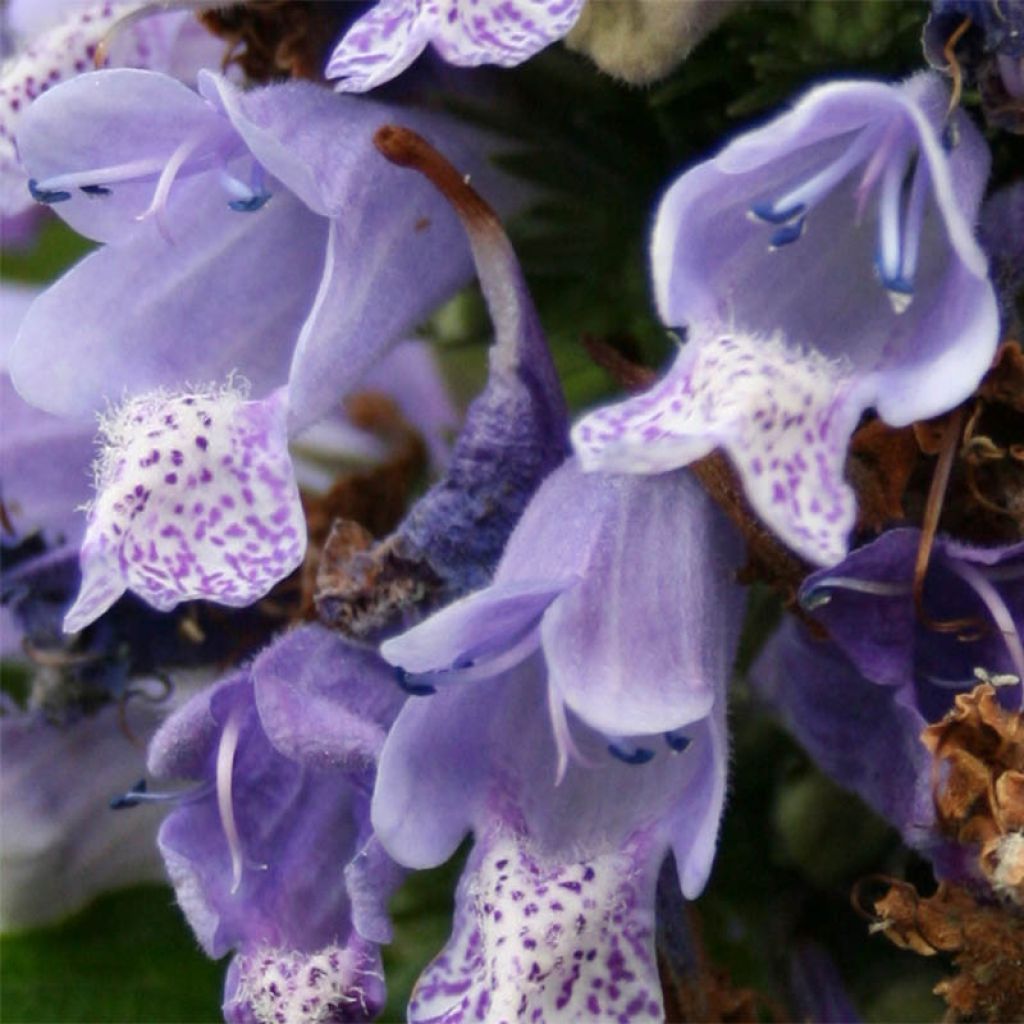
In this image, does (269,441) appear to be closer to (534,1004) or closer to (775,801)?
(534,1004)

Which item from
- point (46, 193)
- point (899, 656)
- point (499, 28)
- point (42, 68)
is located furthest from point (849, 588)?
point (42, 68)

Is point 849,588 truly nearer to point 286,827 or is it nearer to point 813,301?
point 813,301

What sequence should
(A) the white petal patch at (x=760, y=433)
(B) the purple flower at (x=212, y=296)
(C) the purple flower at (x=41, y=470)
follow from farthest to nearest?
(C) the purple flower at (x=41, y=470) → (B) the purple flower at (x=212, y=296) → (A) the white petal patch at (x=760, y=433)

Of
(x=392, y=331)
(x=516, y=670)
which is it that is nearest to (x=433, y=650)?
(x=516, y=670)

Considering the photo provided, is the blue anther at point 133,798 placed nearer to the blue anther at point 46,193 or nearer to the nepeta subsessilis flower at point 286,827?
the nepeta subsessilis flower at point 286,827

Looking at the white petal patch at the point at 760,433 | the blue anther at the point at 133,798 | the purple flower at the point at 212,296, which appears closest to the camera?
the white petal patch at the point at 760,433

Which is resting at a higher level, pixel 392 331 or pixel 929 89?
pixel 929 89

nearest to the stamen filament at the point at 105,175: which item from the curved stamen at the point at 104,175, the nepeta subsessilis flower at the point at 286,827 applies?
the curved stamen at the point at 104,175

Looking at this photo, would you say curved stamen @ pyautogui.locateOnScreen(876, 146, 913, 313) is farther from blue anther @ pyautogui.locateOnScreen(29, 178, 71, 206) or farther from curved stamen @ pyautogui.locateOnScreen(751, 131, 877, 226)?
blue anther @ pyautogui.locateOnScreen(29, 178, 71, 206)

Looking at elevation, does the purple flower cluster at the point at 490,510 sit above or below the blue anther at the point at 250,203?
below
